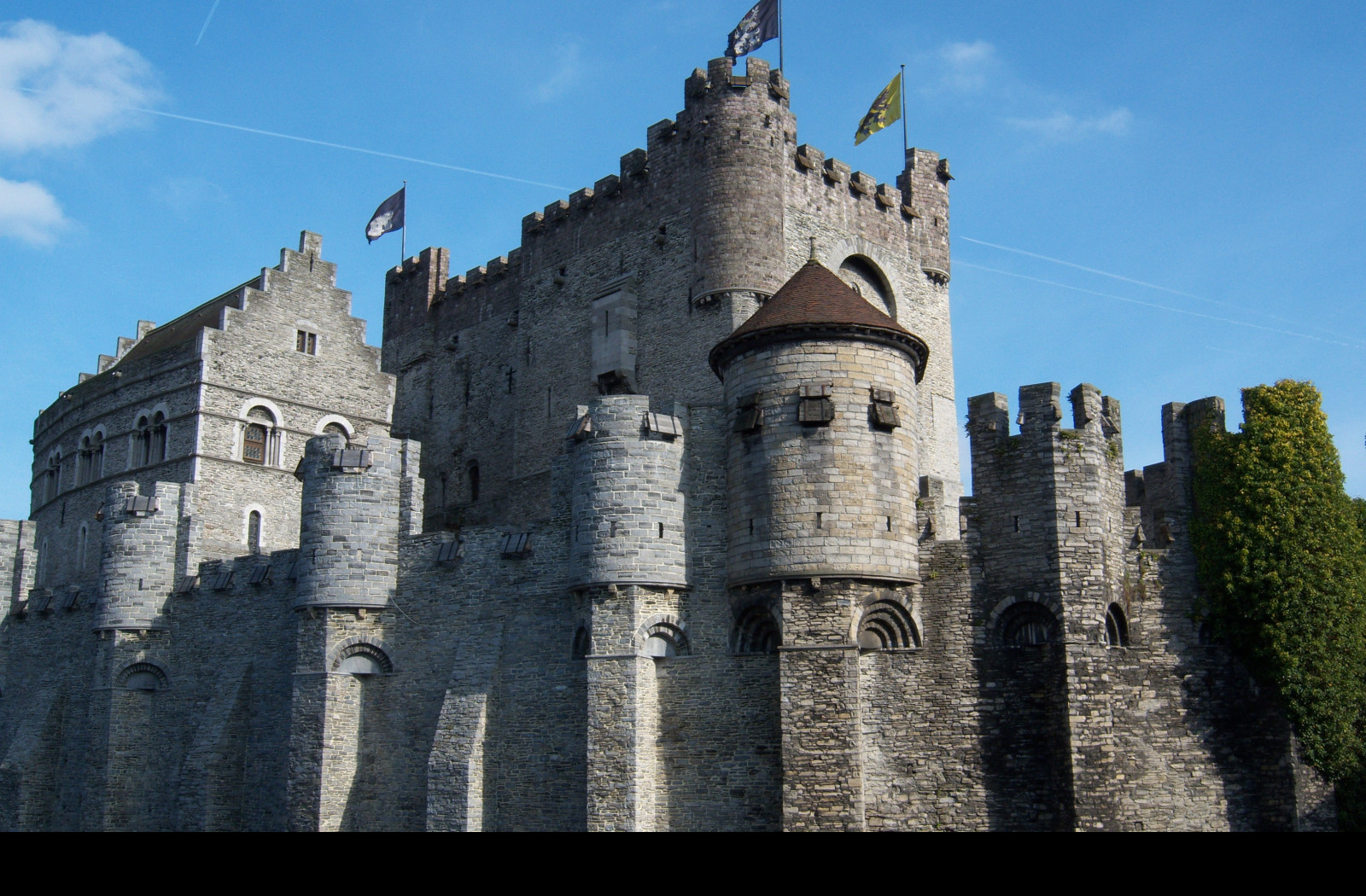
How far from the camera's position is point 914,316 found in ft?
116

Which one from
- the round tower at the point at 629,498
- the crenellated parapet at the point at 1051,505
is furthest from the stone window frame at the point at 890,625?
the round tower at the point at 629,498

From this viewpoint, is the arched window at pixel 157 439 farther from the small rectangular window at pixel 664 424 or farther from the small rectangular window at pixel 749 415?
the small rectangular window at pixel 749 415

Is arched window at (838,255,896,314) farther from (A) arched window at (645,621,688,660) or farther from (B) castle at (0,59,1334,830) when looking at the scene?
(A) arched window at (645,621,688,660)

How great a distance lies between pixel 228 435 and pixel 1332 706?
2894 centimetres

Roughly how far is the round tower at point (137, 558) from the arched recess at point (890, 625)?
2044cm

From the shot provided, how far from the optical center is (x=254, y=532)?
37.0 m

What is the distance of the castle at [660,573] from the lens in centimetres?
2292

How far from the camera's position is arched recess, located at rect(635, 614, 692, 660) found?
24.3 metres

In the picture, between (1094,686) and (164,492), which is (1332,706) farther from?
(164,492)

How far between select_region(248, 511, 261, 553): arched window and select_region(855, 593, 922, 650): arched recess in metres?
20.1

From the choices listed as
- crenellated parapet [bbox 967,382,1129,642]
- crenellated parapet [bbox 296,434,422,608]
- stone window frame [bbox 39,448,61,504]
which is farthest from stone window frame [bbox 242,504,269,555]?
crenellated parapet [bbox 967,382,1129,642]

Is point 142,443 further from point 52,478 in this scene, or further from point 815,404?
point 815,404
